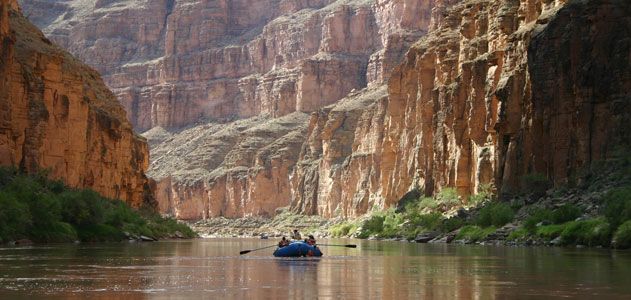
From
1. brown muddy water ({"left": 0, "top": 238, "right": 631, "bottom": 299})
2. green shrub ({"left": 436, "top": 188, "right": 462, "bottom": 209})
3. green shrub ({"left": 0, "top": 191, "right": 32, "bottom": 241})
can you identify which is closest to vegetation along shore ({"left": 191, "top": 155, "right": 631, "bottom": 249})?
green shrub ({"left": 436, "top": 188, "right": 462, "bottom": 209})

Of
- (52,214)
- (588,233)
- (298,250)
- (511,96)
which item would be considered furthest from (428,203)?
(298,250)

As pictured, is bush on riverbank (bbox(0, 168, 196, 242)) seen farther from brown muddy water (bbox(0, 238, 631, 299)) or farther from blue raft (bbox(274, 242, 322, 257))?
blue raft (bbox(274, 242, 322, 257))

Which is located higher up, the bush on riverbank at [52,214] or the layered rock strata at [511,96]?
the layered rock strata at [511,96]

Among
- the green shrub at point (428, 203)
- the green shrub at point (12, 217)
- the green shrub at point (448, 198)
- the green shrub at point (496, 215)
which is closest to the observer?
the green shrub at point (12, 217)

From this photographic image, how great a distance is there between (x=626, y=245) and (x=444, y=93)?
68.7 meters

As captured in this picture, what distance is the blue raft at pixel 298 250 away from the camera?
185ft

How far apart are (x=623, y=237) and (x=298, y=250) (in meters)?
15.4

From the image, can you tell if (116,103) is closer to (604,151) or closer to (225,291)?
(604,151)

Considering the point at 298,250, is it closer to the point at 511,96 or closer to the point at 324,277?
the point at 324,277

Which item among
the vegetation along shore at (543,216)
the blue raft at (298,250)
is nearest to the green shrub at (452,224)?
the vegetation along shore at (543,216)

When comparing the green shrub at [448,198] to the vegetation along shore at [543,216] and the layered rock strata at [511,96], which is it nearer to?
the vegetation along shore at [543,216]

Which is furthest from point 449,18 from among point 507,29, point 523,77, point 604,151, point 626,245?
point 626,245

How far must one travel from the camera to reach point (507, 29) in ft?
348

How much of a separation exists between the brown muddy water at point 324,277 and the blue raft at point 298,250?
4.99ft
